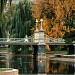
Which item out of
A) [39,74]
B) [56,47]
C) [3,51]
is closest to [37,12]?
[56,47]

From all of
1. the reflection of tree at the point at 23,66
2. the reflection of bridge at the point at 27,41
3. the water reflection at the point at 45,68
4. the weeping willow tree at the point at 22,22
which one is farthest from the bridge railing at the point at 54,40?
the water reflection at the point at 45,68

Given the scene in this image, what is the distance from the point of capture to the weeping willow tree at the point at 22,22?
200ft

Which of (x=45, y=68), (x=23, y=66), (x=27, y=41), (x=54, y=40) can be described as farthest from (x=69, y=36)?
(x=45, y=68)

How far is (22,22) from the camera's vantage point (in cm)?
6159

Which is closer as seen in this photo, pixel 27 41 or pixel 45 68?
pixel 45 68

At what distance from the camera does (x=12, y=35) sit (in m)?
61.6

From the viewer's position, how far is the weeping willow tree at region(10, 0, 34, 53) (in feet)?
200

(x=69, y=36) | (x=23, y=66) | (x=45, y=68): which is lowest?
(x=23, y=66)

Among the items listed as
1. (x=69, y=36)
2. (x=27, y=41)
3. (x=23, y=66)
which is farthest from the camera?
(x=27, y=41)

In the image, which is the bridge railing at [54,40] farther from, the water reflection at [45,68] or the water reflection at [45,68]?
the water reflection at [45,68]

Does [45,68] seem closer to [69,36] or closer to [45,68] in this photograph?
[45,68]

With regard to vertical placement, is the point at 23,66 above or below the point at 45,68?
below

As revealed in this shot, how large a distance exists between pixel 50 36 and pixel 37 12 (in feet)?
15.5

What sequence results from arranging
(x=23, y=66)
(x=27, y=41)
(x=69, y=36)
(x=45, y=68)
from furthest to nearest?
(x=27, y=41) → (x=69, y=36) → (x=23, y=66) → (x=45, y=68)
